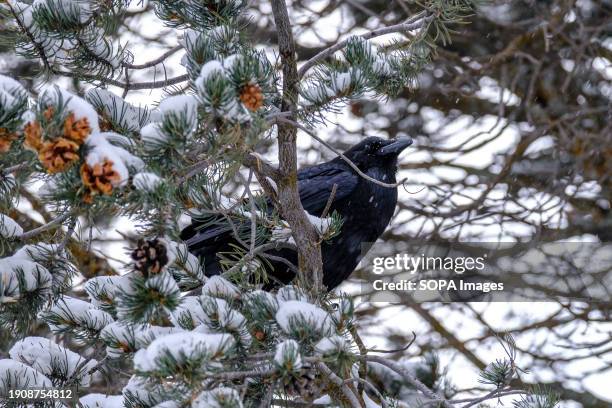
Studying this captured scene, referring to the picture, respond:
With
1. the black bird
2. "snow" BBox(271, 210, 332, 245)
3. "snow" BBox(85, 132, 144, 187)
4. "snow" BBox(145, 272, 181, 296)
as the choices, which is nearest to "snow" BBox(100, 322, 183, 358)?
"snow" BBox(145, 272, 181, 296)

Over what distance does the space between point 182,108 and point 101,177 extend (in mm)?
277


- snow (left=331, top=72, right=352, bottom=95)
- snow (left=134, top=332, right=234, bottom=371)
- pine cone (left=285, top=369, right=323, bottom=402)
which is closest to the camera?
snow (left=134, top=332, right=234, bottom=371)

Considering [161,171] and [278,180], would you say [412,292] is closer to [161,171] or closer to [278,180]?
[278,180]

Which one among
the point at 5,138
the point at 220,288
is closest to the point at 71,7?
the point at 5,138

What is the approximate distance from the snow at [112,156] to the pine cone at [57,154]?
0.04 m

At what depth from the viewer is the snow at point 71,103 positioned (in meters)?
2.17

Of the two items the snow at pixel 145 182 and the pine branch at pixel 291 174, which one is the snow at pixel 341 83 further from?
the snow at pixel 145 182

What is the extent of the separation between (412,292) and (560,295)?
3.60 ft

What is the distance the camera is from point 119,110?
2.85 meters

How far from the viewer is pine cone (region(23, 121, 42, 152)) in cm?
214

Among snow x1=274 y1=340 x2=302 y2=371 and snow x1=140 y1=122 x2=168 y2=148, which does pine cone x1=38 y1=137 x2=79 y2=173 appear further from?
snow x1=274 y1=340 x2=302 y2=371

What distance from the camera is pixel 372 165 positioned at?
16.8ft
